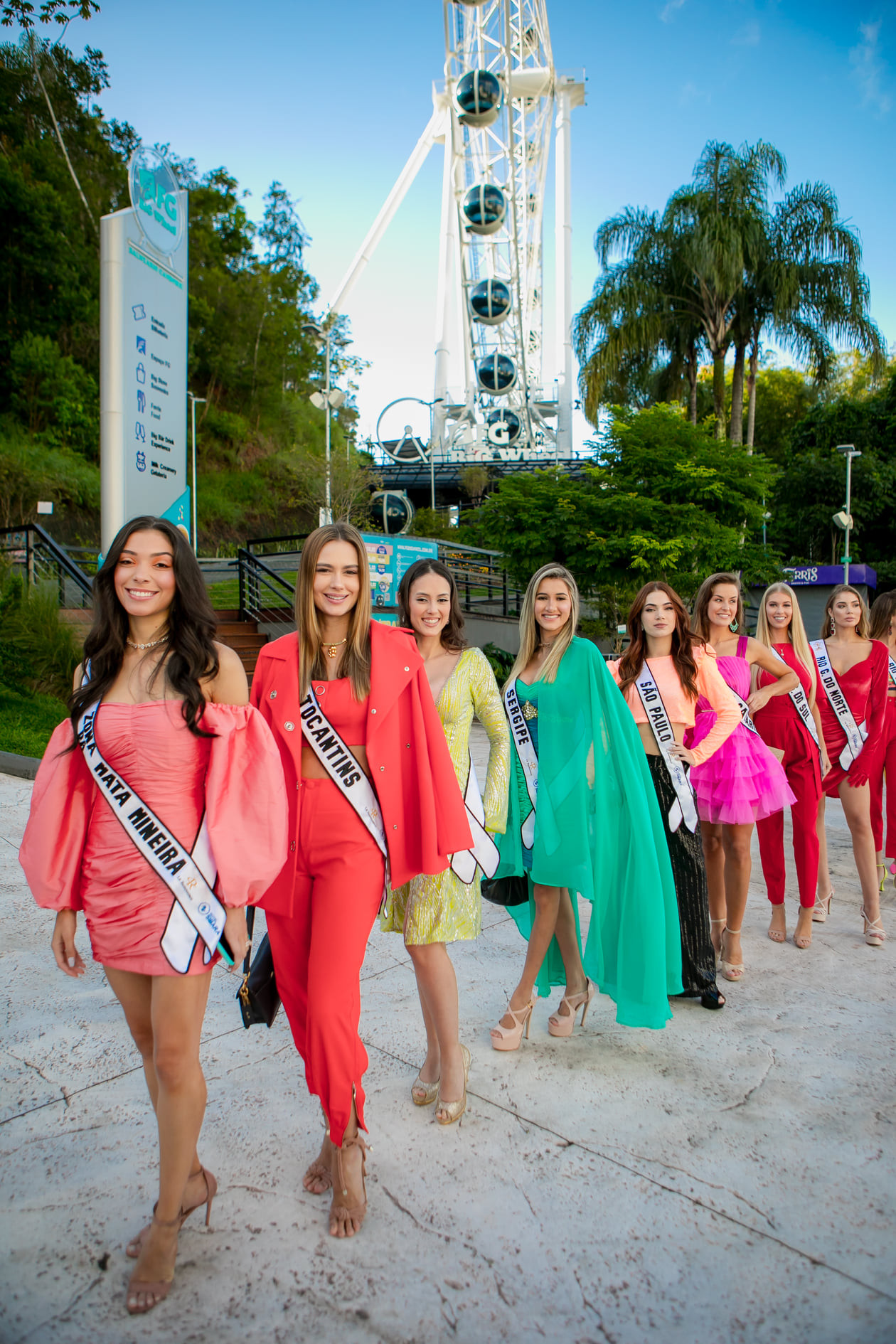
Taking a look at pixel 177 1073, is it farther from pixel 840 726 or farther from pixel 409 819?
pixel 840 726

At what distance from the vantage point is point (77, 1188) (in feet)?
7.82

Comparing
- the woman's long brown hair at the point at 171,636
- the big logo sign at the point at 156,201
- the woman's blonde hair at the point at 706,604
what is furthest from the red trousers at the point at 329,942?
the big logo sign at the point at 156,201

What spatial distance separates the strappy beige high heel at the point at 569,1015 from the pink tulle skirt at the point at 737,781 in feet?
3.84

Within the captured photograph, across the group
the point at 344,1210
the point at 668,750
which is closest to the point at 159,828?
the point at 344,1210

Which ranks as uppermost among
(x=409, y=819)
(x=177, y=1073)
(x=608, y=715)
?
(x=608, y=715)

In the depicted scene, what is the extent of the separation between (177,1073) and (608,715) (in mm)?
Answer: 2073

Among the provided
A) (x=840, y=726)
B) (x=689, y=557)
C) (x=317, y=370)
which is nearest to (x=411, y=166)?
(x=317, y=370)

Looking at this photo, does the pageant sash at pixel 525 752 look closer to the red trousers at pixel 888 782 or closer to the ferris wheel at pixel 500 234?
the red trousers at pixel 888 782

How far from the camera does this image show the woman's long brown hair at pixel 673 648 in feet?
12.7

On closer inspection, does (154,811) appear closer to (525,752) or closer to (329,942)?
(329,942)

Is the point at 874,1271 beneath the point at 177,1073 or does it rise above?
beneath

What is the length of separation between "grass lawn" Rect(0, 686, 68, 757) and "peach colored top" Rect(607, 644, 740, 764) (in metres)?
6.56

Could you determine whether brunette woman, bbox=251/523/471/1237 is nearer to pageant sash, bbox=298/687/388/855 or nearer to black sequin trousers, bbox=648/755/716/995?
pageant sash, bbox=298/687/388/855

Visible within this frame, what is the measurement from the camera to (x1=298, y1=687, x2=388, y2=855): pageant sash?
2.39 metres
